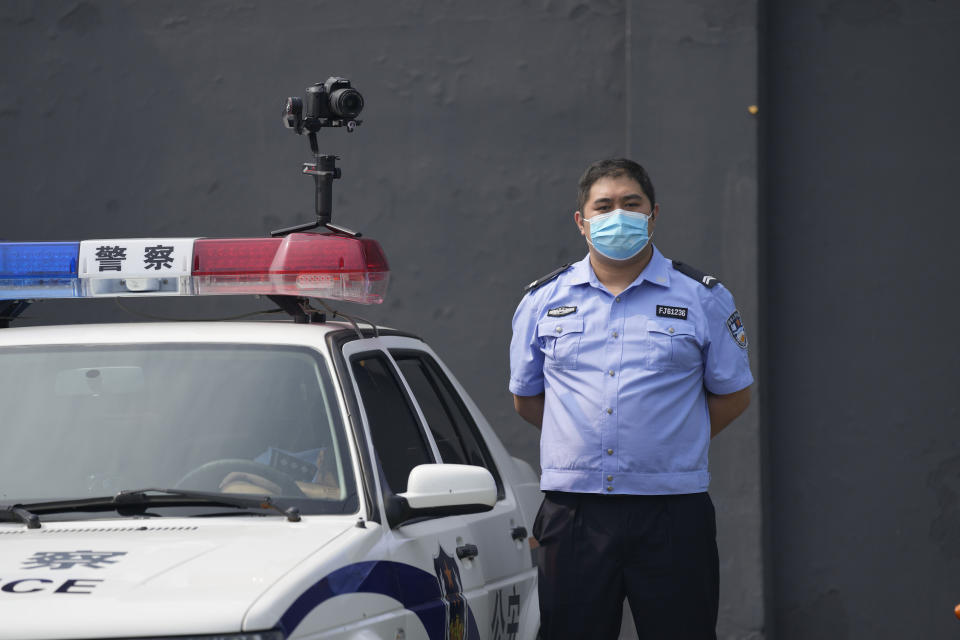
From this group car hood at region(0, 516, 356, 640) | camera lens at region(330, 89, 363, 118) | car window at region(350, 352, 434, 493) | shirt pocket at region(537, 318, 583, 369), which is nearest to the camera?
car hood at region(0, 516, 356, 640)

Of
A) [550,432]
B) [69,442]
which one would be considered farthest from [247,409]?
[550,432]

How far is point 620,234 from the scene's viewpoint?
4.14m

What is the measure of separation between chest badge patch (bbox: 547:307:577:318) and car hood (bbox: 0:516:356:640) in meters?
1.10

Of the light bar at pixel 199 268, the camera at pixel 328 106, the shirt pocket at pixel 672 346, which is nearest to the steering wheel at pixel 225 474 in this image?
the light bar at pixel 199 268

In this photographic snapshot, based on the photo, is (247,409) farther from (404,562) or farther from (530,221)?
(530,221)

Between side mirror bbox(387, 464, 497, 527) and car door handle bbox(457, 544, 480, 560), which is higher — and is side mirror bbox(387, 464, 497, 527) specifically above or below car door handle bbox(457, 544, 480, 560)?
above

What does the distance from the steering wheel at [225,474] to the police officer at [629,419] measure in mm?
881

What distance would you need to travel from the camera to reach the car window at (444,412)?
176 inches

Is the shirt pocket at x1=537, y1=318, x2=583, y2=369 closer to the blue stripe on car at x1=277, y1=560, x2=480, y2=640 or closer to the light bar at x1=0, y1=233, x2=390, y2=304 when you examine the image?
the light bar at x1=0, y1=233, x2=390, y2=304

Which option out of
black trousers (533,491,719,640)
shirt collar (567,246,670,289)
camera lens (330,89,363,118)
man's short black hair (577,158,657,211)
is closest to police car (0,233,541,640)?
black trousers (533,491,719,640)

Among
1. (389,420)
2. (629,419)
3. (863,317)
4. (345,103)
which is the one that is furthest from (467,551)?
(863,317)

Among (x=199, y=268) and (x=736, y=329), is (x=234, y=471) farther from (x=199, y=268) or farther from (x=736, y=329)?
(x=736, y=329)

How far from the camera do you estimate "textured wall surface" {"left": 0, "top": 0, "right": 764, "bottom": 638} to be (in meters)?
7.51

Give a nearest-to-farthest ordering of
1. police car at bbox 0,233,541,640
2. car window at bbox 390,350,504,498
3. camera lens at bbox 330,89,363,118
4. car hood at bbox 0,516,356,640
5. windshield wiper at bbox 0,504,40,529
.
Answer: car hood at bbox 0,516,356,640, police car at bbox 0,233,541,640, windshield wiper at bbox 0,504,40,529, car window at bbox 390,350,504,498, camera lens at bbox 330,89,363,118
